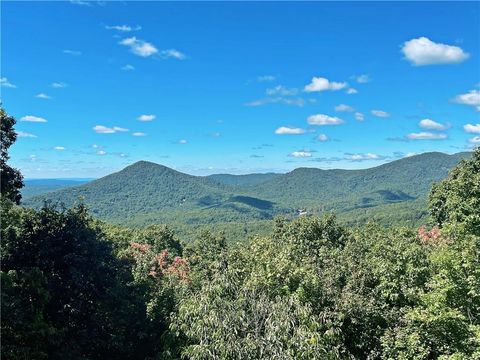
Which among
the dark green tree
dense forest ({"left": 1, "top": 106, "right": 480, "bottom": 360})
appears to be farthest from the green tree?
the dark green tree

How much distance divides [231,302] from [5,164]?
11.3 meters

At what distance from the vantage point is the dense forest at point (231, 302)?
443 inches

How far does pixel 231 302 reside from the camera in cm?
1166

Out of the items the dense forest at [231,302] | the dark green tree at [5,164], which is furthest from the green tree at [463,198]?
the dark green tree at [5,164]

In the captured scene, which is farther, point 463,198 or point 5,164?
point 463,198

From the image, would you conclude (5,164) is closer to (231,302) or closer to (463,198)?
(231,302)

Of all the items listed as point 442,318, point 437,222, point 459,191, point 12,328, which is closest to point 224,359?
point 442,318

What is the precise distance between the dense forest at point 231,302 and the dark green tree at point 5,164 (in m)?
0.05

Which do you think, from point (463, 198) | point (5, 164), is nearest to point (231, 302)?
point (5, 164)

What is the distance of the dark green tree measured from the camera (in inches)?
614

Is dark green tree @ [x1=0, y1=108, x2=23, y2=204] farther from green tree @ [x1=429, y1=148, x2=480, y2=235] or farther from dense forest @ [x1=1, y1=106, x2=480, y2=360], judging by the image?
green tree @ [x1=429, y1=148, x2=480, y2=235]

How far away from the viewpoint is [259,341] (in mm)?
10617

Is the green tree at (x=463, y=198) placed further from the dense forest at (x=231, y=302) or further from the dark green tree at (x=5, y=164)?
the dark green tree at (x=5, y=164)

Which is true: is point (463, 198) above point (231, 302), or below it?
above
